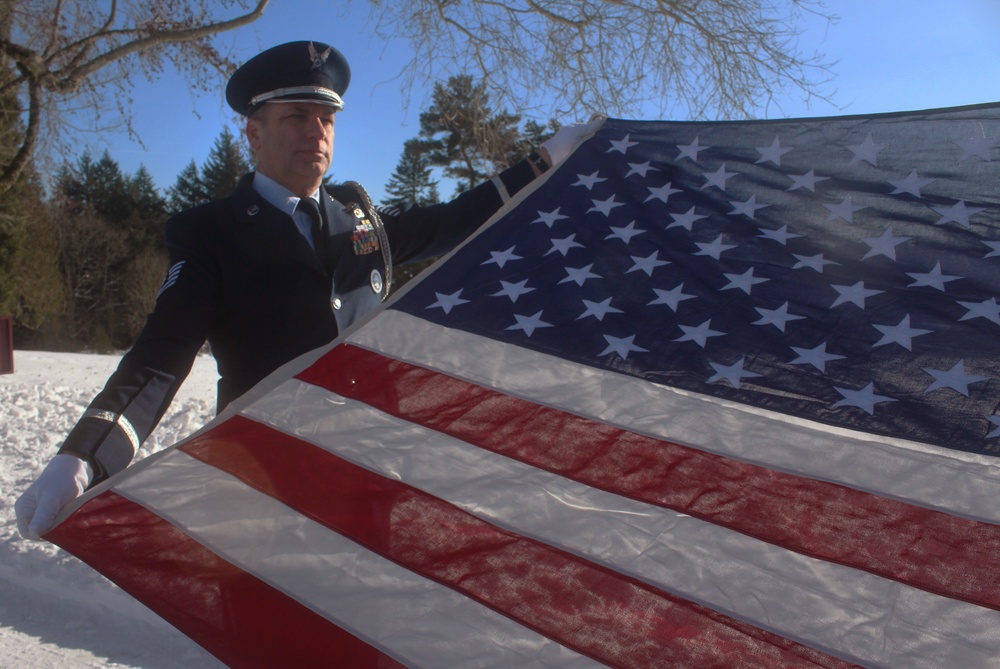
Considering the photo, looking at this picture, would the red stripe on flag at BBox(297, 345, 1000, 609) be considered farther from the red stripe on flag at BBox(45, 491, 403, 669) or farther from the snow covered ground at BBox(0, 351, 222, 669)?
the snow covered ground at BBox(0, 351, 222, 669)

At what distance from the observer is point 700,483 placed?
167 cm

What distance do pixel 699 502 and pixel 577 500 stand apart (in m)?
0.25

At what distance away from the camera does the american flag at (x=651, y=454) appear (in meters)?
1.47

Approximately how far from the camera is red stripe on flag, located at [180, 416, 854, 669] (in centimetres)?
142

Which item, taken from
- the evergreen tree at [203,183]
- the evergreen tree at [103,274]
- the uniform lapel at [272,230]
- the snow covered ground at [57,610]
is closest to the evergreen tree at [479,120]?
the snow covered ground at [57,610]

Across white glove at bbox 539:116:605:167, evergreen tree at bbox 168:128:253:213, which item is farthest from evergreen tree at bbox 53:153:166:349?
white glove at bbox 539:116:605:167

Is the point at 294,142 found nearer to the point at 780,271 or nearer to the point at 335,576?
the point at 335,576

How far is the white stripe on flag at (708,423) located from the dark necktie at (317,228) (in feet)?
0.86

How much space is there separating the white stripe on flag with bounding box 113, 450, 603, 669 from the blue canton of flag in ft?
2.22

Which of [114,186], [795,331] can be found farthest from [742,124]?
[114,186]

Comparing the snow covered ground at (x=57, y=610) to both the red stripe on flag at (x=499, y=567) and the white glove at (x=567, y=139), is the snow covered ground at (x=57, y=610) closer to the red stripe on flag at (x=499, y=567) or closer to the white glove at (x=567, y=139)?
the red stripe on flag at (x=499, y=567)

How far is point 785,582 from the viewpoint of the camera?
1.47 meters

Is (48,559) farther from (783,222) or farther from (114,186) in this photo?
(114,186)

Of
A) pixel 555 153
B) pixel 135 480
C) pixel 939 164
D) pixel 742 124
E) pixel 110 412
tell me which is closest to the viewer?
pixel 110 412
